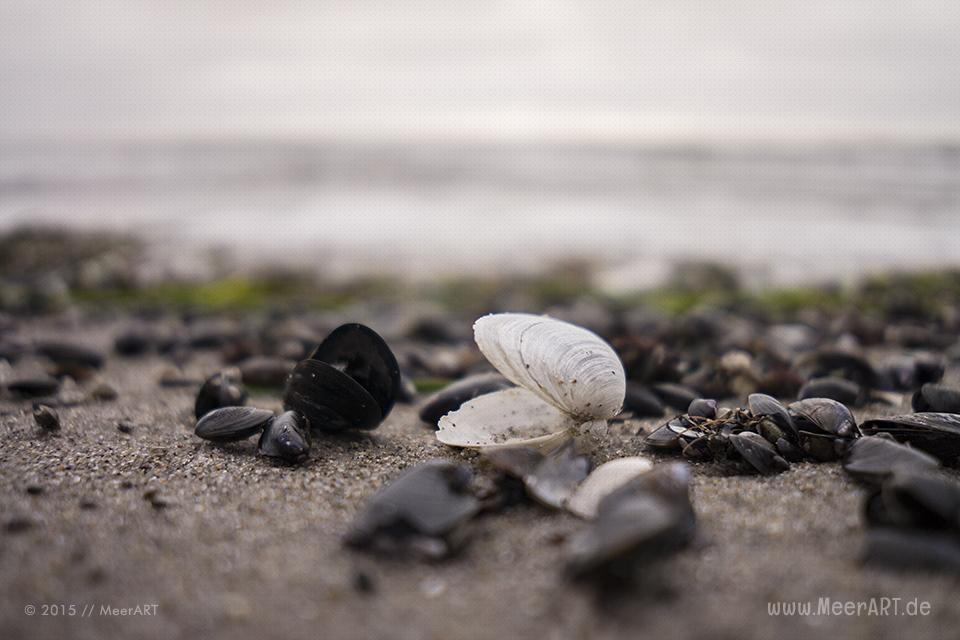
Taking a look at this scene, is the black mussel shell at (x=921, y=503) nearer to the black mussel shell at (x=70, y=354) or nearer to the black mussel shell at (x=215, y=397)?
the black mussel shell at (x=215, y=397)

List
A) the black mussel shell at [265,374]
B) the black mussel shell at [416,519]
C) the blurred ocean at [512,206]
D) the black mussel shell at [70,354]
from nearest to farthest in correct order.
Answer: the black mussel shell at [416,519]
the black mussel shell at [265,374]
the black mussel shell at [70,354]
the blurred ocean at [512,206]

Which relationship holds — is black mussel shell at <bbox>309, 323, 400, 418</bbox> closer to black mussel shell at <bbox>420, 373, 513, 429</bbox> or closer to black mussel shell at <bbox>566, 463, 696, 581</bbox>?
black mussel shell at <bbox>420, 373, 513, 429</bbox>

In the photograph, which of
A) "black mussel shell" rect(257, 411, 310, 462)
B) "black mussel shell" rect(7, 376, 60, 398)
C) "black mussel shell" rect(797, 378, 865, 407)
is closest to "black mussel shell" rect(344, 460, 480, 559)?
"black mussel shell" rect(257, 411, 310, 462)

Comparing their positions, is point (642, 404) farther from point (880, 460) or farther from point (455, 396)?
point (880, 460)

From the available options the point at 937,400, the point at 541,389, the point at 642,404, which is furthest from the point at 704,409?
the point at 937,400

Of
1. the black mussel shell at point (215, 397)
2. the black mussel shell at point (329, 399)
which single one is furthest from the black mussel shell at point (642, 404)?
the black mussel shell at point (215, 397)
